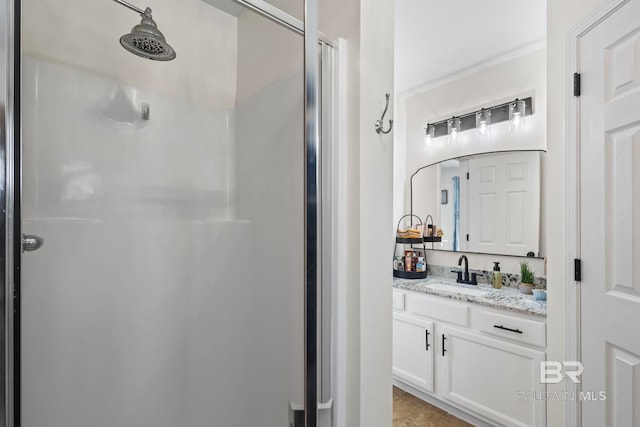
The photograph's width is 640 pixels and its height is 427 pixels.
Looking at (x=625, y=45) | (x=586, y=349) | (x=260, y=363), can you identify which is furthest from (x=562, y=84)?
(x=260, y=363)

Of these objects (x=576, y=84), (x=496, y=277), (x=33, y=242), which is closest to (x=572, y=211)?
(x=576, y=84)

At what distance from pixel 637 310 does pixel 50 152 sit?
6.27 feet

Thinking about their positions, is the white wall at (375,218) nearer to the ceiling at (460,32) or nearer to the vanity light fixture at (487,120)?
the ceiling at (460,32)

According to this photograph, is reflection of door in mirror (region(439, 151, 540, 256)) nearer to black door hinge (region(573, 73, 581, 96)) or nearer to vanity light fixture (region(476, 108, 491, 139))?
vanity light fixture (region(476, 108, 491, 139))

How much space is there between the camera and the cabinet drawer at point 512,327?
174 centimetres

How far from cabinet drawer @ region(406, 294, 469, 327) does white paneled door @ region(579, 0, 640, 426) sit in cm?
75

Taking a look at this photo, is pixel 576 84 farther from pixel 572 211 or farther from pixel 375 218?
pixel 375 218

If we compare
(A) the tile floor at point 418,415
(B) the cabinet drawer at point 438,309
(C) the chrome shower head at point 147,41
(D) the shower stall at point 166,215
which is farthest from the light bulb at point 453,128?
(C) the chrome shower head at point 147,41

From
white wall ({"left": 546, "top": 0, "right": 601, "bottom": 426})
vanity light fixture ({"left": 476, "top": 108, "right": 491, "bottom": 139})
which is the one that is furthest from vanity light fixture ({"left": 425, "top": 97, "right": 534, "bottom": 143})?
white wall ({"left": 546, "top": 0, "right": 601, "bottom": 426})

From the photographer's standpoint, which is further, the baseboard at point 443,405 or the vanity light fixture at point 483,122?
the vanity light fixture at point 483,122

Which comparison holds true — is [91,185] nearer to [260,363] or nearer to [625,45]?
[260,363]

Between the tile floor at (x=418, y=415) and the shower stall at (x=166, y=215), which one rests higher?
the shower stall at (x=166, y=215)

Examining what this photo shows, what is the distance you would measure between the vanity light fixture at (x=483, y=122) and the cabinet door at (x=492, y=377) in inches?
55.8

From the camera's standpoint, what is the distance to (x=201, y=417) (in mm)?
1390
